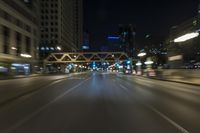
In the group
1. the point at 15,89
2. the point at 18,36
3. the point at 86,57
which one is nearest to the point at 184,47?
the point at 15,89

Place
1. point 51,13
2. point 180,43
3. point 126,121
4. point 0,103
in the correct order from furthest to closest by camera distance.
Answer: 1. point 51,13
2. point 180,43
3. point 0,103
4. point 126,121

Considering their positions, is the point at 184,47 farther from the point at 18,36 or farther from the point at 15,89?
the point at 18,36

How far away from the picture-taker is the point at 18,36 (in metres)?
96.4

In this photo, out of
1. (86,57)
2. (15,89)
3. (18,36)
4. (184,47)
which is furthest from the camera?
(86,57)

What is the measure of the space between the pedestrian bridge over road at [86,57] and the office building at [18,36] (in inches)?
1147

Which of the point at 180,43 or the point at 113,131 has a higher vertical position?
the point at 180,43

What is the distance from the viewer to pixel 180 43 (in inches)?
2174

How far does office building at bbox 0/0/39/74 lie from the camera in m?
83.4

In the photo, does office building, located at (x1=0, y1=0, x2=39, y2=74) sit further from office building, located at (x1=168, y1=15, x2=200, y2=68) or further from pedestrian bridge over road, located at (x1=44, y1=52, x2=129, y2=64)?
office building, located at (x1=168, y1=15, x2=200, y2=68)

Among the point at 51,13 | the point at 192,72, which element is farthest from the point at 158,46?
the point at 192,72

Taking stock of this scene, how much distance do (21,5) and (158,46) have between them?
46221 millimetres

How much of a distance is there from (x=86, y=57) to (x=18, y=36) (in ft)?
200

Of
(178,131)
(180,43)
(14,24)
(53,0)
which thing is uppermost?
(53,0)

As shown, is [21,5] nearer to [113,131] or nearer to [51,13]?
[51,13]
